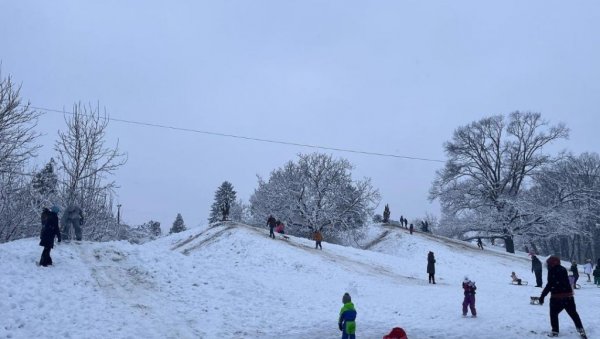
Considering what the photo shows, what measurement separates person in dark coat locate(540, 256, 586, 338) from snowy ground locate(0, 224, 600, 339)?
2.98ft

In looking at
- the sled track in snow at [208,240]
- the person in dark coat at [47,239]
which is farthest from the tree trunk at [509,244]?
the person in dark coat at [47,239]

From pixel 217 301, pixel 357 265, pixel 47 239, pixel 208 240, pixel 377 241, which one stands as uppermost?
pixel 377 241

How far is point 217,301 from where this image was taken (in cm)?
1570

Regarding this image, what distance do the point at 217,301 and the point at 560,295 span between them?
34.1 ft

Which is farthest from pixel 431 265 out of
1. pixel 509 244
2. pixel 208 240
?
pixel 509 244

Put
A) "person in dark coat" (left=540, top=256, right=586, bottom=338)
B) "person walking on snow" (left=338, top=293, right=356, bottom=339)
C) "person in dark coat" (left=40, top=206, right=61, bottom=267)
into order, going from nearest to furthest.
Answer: "person in dark coat" (left=540, top=256, right=586, bottom=338)
"person walking on snow" (left=338, top=293, right=356, bottom=339)
"person in dark coat" (left=40, top=206, right=61, bottom=267)

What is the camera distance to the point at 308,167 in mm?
53750

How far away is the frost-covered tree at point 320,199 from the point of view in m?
49.7

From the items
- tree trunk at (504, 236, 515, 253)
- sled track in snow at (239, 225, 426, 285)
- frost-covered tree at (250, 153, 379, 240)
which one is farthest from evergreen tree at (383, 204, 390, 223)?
sled track in snow at (239, 225, 426, 285)

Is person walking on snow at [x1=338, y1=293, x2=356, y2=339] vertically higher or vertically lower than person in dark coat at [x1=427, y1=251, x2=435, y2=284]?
lower

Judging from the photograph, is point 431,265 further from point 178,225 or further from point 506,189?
point 178,225

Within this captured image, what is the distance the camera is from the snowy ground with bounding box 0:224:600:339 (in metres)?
11.8

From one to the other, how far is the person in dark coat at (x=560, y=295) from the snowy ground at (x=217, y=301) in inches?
35.8

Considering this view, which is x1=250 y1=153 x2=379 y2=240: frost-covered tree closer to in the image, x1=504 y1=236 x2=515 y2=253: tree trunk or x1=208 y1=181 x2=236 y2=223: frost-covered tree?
x1=504 y1=236 x2=515 y2=253: tree trunk
